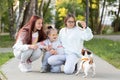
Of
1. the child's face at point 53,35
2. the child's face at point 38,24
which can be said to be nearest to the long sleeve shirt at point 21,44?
the child's face at point 38,24

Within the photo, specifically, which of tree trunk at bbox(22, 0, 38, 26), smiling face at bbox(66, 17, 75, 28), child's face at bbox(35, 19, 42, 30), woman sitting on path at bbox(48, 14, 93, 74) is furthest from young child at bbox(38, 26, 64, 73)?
tree trunk at bbox(22, 0, 38, 26)

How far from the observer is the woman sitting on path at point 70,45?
36.1ft

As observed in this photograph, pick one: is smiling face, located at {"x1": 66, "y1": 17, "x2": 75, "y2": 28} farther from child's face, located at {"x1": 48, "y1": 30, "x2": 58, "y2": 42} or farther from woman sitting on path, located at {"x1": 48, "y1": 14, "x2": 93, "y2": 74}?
child's face, located at {"x1": 48, "y1": 30, "x2": 58, "y2": 42}

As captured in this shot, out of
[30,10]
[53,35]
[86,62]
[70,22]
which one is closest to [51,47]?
[53,35]

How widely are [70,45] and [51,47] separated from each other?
17.4 inches

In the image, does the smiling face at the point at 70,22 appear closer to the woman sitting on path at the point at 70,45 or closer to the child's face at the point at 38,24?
the woman sitting on path at the point at 70,45

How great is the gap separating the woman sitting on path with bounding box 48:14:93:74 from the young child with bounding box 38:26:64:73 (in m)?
0.14

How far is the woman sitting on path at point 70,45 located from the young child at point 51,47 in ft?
0.47

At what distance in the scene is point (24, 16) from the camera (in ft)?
84.5

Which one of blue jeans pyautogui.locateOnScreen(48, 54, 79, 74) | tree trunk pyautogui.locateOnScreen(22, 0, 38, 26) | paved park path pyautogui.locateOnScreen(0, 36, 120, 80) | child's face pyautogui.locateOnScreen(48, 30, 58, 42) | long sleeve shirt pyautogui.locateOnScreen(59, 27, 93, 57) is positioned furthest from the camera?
tree trunk pyautogui.locateOnScreen(22, 0, 38, 26)

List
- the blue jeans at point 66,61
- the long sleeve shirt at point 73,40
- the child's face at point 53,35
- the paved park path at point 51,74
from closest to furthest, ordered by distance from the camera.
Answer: the paved park path at point 51,74, the blue jeans at point 66,61, the long sleeve shirt at point 73,40, the child's face at point 53,35

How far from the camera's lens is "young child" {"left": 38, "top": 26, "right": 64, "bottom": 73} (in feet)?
36.9

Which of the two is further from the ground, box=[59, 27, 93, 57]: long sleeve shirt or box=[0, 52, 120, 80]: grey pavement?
box=[59, 27, 93, 57]: long sleeve shirt

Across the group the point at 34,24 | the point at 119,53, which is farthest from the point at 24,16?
the point at 34,24
